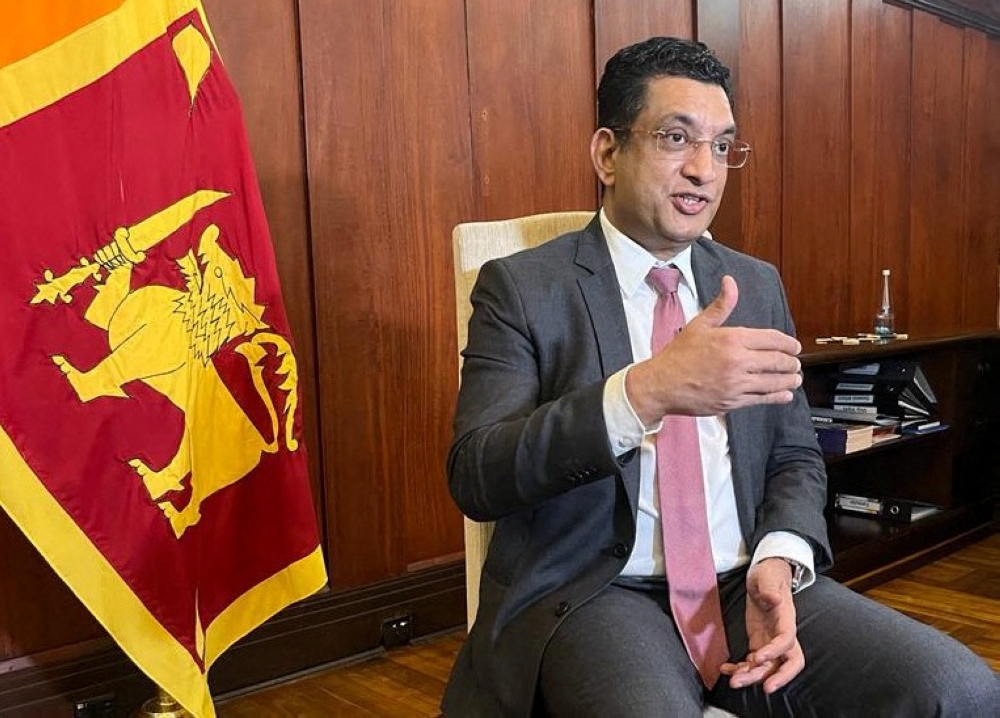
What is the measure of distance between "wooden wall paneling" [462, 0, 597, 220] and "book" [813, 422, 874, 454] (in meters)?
1.08

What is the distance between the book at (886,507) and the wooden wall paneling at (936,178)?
119cm

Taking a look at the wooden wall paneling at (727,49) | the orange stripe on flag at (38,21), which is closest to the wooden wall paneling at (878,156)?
the wooden wall paneling at (727,49)

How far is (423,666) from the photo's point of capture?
8.38ft

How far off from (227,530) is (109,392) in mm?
380

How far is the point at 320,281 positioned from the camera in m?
2.48

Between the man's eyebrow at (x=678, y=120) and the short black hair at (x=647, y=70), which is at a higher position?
the short black hair at (x=647, y=70)

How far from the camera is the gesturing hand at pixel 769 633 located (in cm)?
127

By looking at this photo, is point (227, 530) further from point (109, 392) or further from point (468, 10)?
point (468, 10)

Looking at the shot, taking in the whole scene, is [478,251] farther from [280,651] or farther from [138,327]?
[280,651]

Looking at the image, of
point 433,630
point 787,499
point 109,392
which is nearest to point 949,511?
point 433,630

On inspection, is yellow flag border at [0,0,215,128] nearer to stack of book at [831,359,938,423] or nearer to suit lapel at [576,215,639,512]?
suit lapel at [576,215,639,512]

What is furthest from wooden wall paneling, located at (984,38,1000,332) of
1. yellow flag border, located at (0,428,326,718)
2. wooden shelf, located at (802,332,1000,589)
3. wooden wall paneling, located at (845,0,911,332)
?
yellow flag border, located at (0,428,326,718)

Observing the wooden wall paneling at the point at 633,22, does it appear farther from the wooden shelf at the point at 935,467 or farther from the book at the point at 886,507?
the book at the point at 886,507

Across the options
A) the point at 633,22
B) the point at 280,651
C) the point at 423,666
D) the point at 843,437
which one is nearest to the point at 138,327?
the point at 280,651
